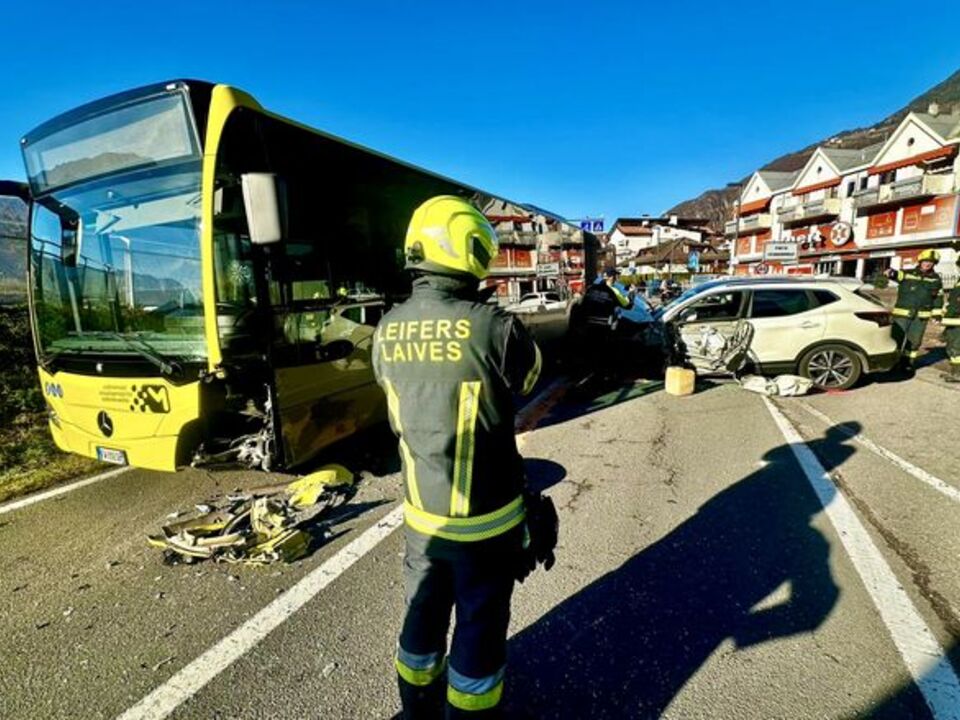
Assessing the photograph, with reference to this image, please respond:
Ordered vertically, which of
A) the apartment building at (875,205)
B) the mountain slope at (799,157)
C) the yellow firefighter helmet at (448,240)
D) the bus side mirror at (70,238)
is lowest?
the yellow firefighter helmet at (448,240)

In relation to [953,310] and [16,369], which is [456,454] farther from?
[953,310]

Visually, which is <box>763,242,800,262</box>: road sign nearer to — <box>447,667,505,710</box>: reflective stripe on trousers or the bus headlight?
<box>447,667,505,710</box>: reflective stripe on trousers

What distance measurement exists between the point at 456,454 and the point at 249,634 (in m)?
1.86

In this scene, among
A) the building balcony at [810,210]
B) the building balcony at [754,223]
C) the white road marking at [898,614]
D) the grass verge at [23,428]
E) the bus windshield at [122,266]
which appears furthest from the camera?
the building balcony at [754,223]

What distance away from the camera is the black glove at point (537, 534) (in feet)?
5.99

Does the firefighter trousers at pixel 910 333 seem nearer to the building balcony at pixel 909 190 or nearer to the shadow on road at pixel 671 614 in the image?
the shadow on road at pixel 671 614

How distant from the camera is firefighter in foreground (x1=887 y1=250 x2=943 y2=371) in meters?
8.35

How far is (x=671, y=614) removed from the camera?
2.62 metres

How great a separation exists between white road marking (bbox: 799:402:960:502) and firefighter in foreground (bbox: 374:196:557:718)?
4.25m

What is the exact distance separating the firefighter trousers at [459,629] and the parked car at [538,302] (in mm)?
6490

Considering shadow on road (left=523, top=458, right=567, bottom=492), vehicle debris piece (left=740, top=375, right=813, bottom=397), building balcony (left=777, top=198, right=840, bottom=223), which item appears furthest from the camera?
building balcony (left=777, top=198, right=840, bottom=223)

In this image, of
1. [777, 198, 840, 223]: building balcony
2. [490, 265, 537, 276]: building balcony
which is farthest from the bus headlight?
[777, 198, 840, 223]: building balcony

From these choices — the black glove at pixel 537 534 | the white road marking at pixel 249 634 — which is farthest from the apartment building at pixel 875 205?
the black glove at pixel 537 534

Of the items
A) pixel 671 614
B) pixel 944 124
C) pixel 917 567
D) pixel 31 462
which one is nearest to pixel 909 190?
pixel 944 124
